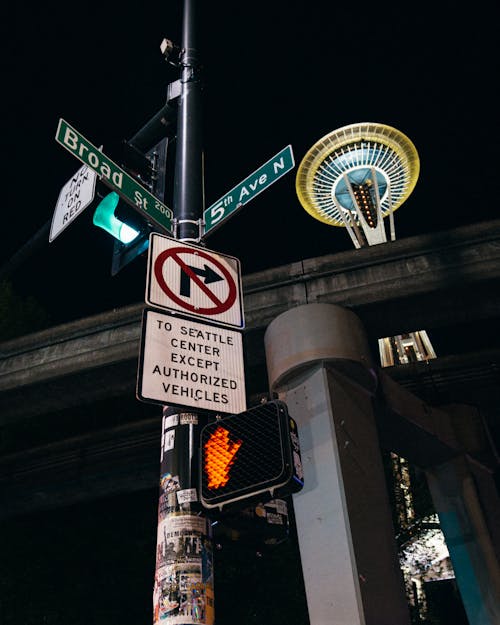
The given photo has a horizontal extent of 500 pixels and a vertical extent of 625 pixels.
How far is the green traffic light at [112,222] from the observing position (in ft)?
22.7

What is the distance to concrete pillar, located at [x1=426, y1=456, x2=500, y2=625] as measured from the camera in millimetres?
13250

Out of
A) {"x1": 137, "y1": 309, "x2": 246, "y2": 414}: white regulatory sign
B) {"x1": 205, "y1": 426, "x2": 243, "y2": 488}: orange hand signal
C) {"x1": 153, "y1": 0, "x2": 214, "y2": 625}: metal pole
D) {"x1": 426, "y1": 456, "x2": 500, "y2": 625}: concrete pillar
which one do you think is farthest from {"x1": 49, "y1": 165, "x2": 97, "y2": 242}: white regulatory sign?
{"x1": 426, "y1": 456, "x2": 500, "y2": 625}: concrete pillar

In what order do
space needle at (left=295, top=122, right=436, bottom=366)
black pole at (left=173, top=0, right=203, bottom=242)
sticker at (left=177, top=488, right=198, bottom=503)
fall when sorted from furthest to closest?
space needle at (left=295, top=122, right=436, bottom=366) < black pole at (left=173, top=0, right=203, bottom=242) < sticker at (left=177, top=488, right=198, bottom=503)

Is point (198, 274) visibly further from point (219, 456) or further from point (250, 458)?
point (250, 458)

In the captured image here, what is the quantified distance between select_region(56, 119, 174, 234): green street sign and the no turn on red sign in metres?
0.94

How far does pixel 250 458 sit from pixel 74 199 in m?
4.92

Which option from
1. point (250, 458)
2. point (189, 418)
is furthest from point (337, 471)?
point (250, 458)

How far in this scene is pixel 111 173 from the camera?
586cm

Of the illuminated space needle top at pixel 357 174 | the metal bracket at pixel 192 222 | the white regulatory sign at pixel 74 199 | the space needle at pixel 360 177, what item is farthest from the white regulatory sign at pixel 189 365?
the illuminated space needle top at pixel 357 174

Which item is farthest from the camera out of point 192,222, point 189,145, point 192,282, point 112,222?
point 112,222

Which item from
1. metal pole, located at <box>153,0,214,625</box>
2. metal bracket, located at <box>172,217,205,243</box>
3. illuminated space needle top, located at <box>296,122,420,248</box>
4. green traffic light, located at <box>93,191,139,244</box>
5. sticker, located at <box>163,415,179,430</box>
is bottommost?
metal pole, located at <box>153,0,214,625</box>

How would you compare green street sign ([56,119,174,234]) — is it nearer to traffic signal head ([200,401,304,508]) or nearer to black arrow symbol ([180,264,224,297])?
black arrow symbol ([180,264,224,297])

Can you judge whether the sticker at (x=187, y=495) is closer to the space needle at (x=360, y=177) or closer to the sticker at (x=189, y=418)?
the sticker at (x=189, y=418)

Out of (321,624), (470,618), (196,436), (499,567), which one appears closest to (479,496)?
(499,567)
